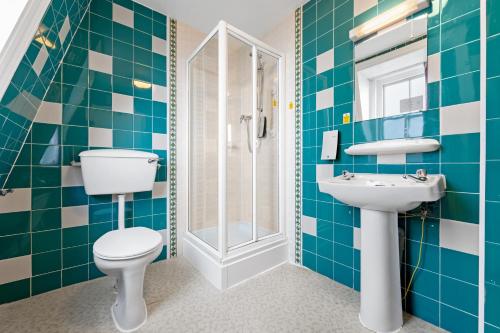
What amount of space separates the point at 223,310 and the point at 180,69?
202 cm

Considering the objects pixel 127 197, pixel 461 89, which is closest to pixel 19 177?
pixel 127 197

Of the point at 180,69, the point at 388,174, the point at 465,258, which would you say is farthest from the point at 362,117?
the point at 180,69

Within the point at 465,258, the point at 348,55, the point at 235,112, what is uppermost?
the point at 348,55

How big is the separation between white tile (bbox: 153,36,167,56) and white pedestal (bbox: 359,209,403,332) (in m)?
2.11

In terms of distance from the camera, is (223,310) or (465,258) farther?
(223,310)

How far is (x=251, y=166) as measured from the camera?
1.94 m

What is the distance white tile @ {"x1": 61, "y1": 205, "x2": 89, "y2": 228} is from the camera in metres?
1.56

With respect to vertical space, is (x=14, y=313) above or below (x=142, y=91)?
below

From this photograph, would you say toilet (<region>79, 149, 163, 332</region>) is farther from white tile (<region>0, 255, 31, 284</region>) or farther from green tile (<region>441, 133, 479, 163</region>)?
green tile (<region>441, 133, 479, 163</region>)

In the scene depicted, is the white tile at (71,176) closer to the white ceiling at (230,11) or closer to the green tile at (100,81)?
the green tile at (100,81)

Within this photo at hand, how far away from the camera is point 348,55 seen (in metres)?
1.56

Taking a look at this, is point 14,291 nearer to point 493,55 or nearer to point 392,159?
point 392,159

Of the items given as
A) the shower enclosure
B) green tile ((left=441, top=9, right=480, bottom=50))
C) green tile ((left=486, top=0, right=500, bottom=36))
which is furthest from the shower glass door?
green tile ((left=486, top=0, right=500, bottom=36))

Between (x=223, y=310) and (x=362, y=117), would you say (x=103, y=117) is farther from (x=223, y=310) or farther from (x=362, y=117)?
(x=362, y=117)
